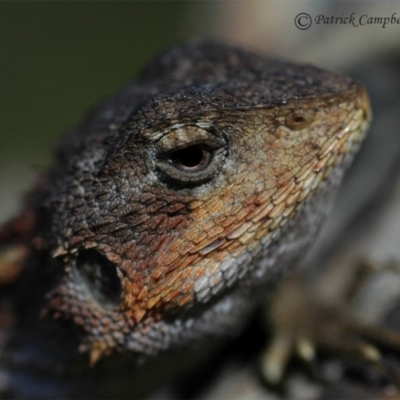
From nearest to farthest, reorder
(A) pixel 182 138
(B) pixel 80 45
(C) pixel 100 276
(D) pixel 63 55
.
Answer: (A) pixel 182 138 < (C) pixel 100 276 < (D) pixel 63 55 < (B) pixel 80 45

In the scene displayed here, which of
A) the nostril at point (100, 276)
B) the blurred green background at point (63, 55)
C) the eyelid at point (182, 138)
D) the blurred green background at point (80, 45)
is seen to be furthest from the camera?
the blurred green background at point (63, 55)

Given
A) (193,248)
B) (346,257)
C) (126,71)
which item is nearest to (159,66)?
(193,248)

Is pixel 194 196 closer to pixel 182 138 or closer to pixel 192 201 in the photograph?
pixel 192 201

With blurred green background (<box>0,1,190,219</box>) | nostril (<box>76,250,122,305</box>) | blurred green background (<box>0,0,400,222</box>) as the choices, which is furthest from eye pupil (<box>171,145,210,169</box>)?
blurred green background (<box>0,1,190,219</box>)

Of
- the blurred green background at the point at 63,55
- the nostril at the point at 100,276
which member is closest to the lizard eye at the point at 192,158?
the nostril at the point at 100,276

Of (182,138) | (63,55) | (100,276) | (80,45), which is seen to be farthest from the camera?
(80,45)

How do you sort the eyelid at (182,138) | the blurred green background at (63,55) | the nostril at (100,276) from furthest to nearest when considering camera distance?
the blurred green background at (63,55) → the nostril at (100,276) → the eyelid at (182,138)

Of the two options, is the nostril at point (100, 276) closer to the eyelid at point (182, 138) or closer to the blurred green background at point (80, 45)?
the eyelid at point (182, 138)

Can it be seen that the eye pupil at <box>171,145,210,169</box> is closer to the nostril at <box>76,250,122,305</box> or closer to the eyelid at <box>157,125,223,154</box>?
the eyelid at <box>157,125,223,154</box>

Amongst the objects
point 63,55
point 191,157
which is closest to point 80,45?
point 63,55
